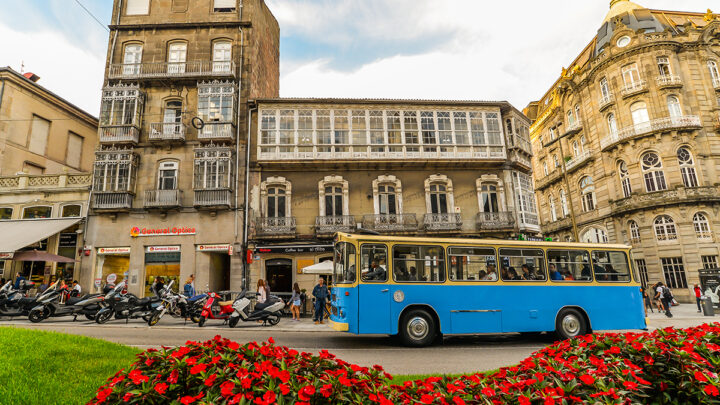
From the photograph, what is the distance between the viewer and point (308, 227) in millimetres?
21672

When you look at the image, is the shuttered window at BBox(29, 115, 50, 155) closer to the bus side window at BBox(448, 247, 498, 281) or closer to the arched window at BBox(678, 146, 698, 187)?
the bus side window at BBox(448, 247, 498, 281)

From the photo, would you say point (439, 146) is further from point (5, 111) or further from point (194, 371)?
point (5, 111)

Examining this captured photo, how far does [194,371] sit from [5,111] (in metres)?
30.5

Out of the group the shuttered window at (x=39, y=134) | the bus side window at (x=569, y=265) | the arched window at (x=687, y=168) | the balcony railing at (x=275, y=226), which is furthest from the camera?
the arched window at (x=687, y=168)

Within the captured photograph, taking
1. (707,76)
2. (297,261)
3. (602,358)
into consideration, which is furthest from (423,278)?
(707,76)

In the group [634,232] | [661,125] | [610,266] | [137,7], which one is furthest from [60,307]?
[661,125]

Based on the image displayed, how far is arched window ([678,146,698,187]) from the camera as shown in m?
27.4

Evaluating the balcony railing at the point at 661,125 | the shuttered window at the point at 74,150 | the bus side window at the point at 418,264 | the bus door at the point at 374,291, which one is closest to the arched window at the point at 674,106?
the balcony railing at the point at 661,125

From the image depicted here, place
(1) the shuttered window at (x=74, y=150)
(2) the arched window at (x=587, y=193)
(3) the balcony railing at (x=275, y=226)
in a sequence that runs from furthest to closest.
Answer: (2) the arched window at (x=587, y=193) → (1) the shuttered window at (x=74, y=150) → (3) the balcony railing at (x=275, y=226)

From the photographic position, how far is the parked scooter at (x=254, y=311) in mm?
13875

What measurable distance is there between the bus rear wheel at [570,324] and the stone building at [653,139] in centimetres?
1587

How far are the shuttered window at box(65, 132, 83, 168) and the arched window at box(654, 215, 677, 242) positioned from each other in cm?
4546

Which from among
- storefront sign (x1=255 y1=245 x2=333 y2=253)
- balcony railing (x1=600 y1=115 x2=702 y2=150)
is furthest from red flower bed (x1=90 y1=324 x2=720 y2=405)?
balcony railing (x1=600 y1=115 x2=702 y2=150)

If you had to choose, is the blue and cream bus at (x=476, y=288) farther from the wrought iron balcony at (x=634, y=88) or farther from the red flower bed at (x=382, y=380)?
the wrought iron balcony at (x=634, y=88)
